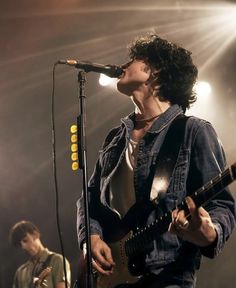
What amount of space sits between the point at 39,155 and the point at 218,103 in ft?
9.19

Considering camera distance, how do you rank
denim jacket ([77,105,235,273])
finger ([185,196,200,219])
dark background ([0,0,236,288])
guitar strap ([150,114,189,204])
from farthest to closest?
dark background ([0,0,236,288])
guitar strap ([150,114,189,204])
denim jacket ([77,105,235,273])
finger ([185,196,200,219])

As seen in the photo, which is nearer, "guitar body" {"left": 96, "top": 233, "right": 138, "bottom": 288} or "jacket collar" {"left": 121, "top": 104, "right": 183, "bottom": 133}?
"guitar body" {"left": 96, "top": 233, "right": 138, "bottom": 288}

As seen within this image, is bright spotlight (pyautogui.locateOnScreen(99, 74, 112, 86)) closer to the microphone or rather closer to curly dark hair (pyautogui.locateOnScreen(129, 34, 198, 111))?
curly dark hair (pyautogui.locateOnScreen(129, 34, 198, 111))

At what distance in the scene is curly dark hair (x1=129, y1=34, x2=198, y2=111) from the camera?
2.78 m

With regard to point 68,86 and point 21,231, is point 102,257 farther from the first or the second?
point 68,86

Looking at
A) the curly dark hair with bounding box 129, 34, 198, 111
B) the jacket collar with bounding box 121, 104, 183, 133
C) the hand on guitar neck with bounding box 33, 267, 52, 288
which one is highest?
the curly dark hair with bounding box 129, 34, 198, 111

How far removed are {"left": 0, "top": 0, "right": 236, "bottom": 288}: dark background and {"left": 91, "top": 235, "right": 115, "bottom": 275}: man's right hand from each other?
4.06 metres

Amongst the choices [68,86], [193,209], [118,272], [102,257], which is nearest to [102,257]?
[102,257]

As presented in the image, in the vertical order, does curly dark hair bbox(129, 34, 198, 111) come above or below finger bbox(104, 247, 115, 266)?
above

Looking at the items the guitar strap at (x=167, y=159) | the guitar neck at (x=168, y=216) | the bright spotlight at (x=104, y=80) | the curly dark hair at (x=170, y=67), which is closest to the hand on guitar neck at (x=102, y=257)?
the guitar neck at (x=168, y=216)

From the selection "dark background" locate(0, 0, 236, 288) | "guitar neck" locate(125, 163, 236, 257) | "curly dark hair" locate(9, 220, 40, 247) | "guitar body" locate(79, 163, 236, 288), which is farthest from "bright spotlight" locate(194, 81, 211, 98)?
"guitar neck" locate(125, 163, 236, 257)

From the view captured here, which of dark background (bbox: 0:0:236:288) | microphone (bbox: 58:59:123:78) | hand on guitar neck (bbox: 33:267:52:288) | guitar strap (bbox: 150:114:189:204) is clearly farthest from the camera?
dark background (bbox: 0:0:236:288)

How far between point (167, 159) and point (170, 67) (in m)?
0.87

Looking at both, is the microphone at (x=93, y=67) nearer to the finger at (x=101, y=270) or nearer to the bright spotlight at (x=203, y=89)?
the finger at (x=101, y=270)
